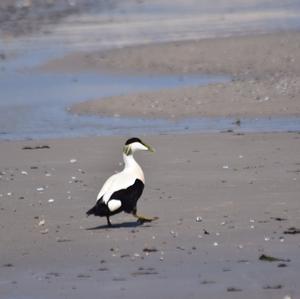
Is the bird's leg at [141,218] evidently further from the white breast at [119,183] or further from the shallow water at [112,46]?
the shallow water at [112,46]

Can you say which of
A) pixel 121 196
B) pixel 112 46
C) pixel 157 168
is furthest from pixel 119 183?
pixel 112 46

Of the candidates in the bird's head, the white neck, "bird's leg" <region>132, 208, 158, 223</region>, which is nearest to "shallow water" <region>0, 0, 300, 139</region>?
the bird's head

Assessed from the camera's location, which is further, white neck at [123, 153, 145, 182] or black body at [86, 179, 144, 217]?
white neck at [123, 153, 145, 182]

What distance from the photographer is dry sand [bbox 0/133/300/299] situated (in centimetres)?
880

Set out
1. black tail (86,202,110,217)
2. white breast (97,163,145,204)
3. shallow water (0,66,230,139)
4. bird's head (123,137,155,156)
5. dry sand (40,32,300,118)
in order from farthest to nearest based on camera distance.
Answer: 1. dry sand (40,32,300,118)
2. shallow water (0,66,230,139)
3. bird's head (123,137,155,156)
4. white breast (97,163,145,204)
5. black tail (86,202,110,217)

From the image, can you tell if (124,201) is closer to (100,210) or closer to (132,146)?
(100,210)

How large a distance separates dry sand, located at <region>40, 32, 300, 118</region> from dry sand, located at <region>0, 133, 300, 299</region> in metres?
3.33

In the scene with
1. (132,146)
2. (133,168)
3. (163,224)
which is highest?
(132,146)

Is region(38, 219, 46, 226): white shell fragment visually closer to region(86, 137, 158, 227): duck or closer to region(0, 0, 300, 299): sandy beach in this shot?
region(0, 0, 300, 299): sandy beach

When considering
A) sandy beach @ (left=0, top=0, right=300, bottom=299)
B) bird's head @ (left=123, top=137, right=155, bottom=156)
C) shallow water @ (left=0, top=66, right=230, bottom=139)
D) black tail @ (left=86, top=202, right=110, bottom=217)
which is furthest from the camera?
shallow water @ (left=0, top=66, right=230, bottom=139)

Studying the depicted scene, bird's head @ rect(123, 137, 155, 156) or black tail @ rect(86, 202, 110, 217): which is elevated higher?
bird's head @ rect(123, 137, 155, 156)

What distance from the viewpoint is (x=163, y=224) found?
10.9 meters

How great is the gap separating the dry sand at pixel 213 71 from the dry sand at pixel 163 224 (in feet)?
10.9

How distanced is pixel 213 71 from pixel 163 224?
13.1m
